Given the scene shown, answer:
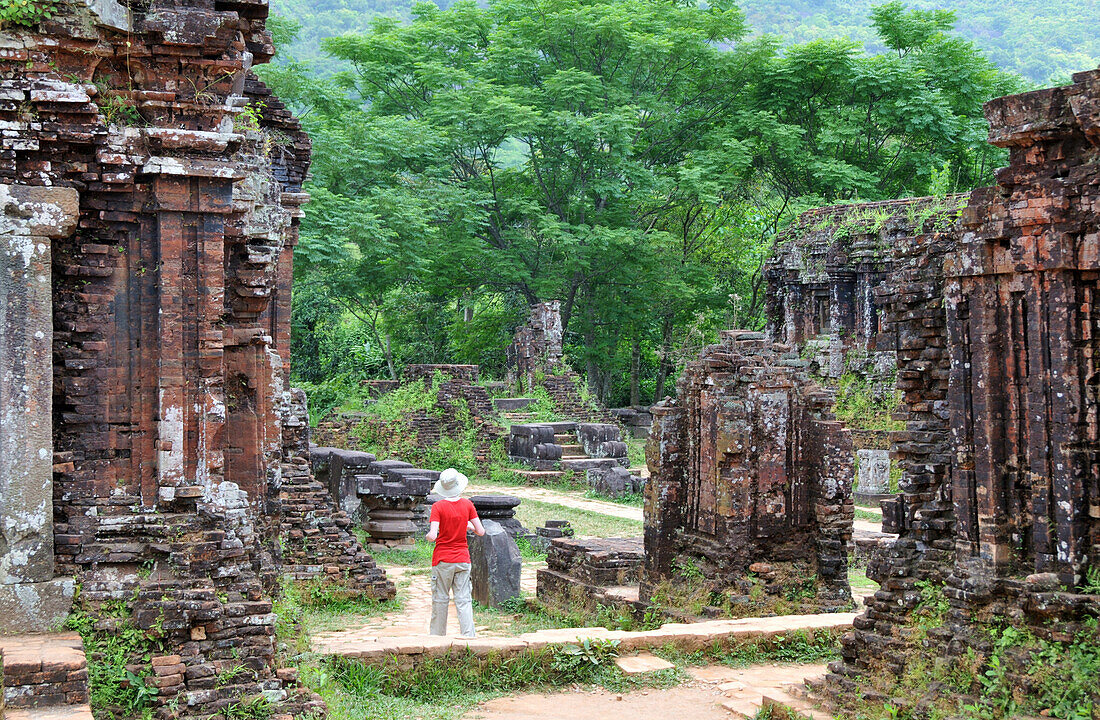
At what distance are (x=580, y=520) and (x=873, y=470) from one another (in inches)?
258

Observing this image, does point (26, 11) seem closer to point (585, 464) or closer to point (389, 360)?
point (585, 464)

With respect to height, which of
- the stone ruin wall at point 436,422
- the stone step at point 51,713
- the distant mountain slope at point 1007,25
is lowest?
the stone step at point 51,713

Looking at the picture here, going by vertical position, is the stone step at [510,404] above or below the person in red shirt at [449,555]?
above

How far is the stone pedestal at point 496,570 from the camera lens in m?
11.3

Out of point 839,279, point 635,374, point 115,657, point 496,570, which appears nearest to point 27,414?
point 115,657

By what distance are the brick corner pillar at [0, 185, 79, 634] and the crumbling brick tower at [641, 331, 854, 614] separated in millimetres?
6053

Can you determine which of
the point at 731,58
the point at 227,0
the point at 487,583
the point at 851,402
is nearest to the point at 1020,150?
the point at 227,0

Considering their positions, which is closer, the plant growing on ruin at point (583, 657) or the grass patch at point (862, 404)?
the plant growing on ruin at point (583, 657)

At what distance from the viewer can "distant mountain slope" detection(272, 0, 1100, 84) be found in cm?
5909

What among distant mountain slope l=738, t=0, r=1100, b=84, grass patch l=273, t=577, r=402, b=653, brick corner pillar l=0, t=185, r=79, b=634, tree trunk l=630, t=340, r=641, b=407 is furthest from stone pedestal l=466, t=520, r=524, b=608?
distant mountain slope l=738, t=0, r=1100, b=84

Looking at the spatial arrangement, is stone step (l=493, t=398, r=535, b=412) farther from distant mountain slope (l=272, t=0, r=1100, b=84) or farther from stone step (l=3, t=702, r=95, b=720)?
distant mountain slope (l=272, t=0, r=1100, b=84)

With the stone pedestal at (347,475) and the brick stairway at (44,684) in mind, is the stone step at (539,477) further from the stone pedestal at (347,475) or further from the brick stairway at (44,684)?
the brick stairway at (44,684)

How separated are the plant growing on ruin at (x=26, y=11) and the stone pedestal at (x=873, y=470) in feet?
55.8

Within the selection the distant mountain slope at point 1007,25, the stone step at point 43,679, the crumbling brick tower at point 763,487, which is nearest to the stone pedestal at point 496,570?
the crumbling brick tower at point 763,487
